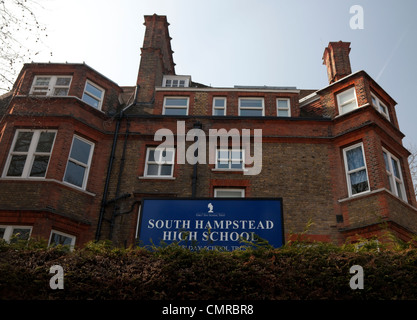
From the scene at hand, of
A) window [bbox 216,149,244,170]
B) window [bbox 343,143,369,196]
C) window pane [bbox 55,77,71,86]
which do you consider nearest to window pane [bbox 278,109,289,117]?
window [bbox 216,149,244,170]

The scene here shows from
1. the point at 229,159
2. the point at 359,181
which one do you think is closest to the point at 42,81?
the point at 229,159

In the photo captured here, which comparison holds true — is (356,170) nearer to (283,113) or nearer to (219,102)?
(283,113)

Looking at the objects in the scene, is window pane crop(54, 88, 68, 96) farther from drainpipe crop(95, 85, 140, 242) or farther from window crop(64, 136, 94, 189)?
drainpipe crop(95, 85, 140, 242)

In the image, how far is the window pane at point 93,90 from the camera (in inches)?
679

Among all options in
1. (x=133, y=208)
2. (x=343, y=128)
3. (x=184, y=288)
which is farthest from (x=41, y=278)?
(x=343, y=128)

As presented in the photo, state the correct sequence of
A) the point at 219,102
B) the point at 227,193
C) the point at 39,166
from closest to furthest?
the point at 39,166 → the point at 227,193 → the point at 219,102

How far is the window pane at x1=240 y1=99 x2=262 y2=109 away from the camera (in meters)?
17.9

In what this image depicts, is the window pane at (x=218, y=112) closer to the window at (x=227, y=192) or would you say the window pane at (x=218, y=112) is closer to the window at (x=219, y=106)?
the window at (x=219, y=106)

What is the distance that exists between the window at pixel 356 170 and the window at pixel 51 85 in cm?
1250

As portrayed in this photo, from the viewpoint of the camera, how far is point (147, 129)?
16734 mm

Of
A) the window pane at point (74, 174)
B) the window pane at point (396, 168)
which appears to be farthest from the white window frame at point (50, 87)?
the window pane at point (396, 168)

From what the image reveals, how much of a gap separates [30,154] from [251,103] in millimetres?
9920

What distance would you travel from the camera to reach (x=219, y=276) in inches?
250
